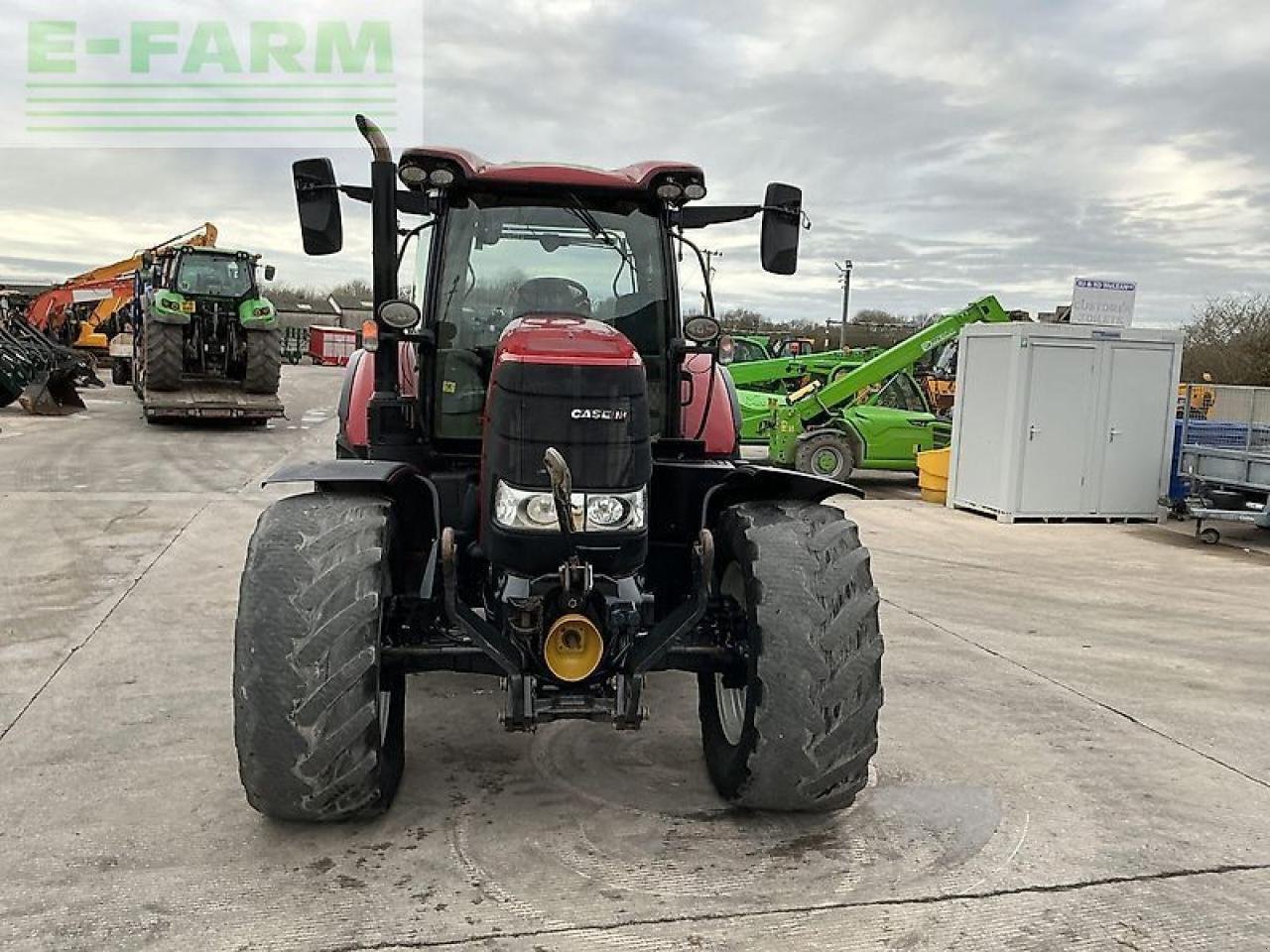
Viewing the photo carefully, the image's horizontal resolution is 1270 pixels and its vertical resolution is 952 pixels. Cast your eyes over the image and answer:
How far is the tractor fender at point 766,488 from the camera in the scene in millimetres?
3781

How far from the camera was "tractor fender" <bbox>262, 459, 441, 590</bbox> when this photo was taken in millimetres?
3508

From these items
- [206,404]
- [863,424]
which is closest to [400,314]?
[863,424]

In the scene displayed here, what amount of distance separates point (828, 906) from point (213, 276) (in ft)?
53.7

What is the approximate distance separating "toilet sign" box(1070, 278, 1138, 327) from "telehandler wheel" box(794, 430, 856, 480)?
322cm

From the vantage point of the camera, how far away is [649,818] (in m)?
3.68

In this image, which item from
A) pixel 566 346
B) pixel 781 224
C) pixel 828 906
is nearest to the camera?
pixel 828 906

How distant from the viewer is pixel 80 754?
4.12m

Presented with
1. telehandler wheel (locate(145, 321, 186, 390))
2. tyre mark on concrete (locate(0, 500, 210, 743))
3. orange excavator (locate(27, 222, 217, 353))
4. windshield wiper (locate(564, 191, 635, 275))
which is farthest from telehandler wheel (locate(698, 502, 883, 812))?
orange excavator (locate(27, 222, 217, 353))

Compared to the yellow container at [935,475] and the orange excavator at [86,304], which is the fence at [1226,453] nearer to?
the yellow container at [935,475]

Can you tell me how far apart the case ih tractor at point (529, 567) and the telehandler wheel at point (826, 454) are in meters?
9.51

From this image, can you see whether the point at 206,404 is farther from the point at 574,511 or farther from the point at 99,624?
the point at 574,511

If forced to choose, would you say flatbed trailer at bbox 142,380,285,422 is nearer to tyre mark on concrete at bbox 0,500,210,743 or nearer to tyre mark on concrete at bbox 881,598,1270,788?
tyre mark on concrete at bbox 0,500,210,743

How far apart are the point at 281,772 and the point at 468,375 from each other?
5.67ft

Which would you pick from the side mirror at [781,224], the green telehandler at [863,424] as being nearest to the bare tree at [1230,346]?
the green telehandler at [863,424]
